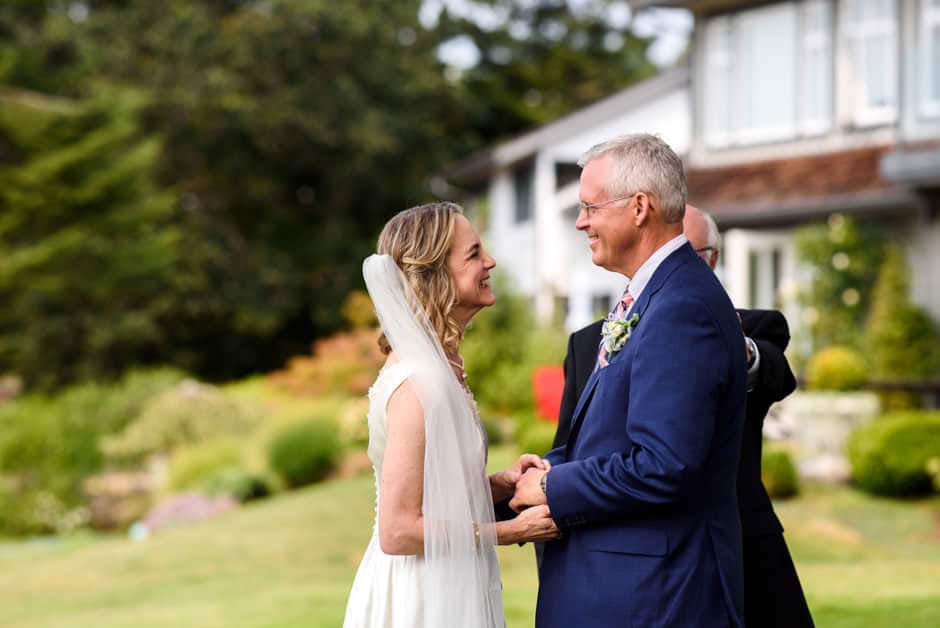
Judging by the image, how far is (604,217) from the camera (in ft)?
10.3

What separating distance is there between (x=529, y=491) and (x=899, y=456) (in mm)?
10331

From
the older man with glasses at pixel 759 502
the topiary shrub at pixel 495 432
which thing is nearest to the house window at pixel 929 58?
the topiary shrub at pixel 495 432

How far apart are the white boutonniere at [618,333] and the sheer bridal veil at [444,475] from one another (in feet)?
1.69

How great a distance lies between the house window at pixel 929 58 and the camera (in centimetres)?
1606

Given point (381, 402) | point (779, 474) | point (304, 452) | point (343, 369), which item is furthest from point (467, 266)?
point (343, 369)

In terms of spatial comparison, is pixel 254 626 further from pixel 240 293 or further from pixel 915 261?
pixel 240 293

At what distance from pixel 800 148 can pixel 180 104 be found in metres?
17.3

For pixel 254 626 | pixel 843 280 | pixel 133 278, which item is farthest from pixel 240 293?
pixel 254 626

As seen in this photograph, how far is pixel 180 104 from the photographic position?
30.5 metres

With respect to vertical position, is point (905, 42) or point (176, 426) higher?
point (905, 42)

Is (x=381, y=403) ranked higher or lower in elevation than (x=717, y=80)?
lower

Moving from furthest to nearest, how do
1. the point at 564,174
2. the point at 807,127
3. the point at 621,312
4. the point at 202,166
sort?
the point at 202,166 → the point at 564,174 → the point at 807,127 → the point at 621,312

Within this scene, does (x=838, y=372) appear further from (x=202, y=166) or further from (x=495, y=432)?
(x=202, y=166)

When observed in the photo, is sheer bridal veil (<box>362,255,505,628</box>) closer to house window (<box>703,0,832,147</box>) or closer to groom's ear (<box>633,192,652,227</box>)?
groom's ear (<box>633,192,652,227</box>)
